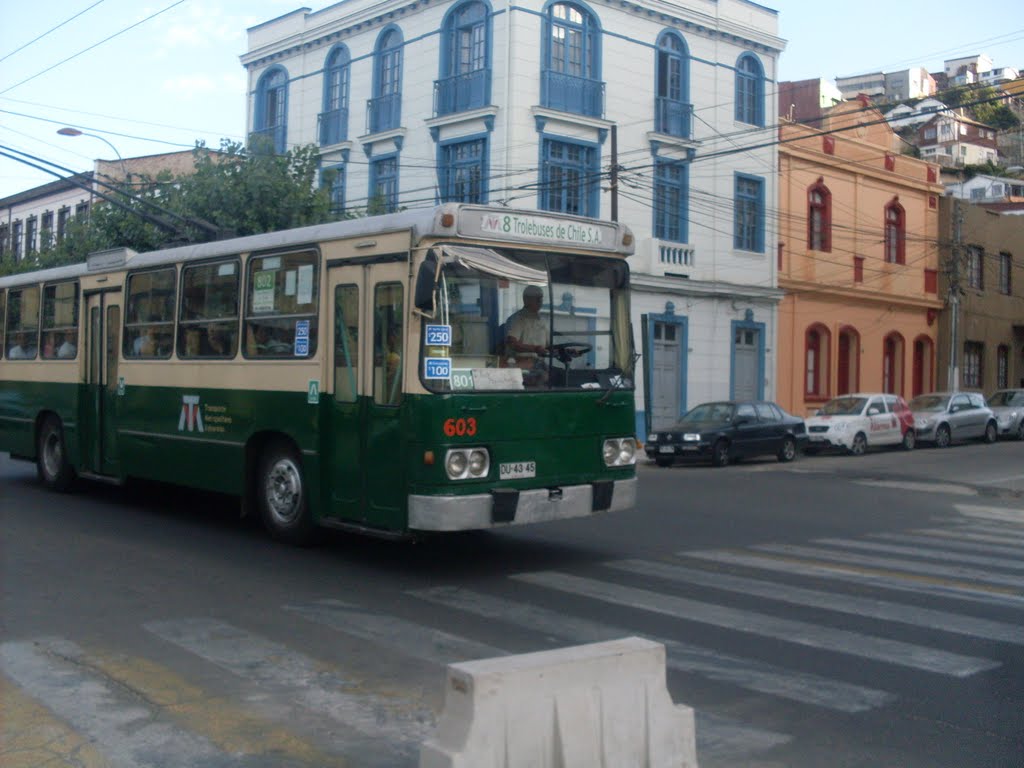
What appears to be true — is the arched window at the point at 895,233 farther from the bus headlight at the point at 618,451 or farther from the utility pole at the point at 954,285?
the bus headlight at the point at 618,451

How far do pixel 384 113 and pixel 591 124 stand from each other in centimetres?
567

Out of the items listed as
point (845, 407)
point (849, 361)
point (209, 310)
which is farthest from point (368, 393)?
point (849, 361)

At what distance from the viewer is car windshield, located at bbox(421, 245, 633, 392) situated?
30.4ft

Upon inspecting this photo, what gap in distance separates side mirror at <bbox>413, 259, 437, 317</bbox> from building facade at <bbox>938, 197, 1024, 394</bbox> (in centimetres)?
3460

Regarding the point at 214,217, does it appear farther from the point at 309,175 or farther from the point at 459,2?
the point at 459,2

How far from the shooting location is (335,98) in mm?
31719

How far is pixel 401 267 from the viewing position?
9.52 metres

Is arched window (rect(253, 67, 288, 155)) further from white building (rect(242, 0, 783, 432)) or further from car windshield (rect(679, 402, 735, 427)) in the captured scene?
car windshield (rect(679, 402, 735, 427))

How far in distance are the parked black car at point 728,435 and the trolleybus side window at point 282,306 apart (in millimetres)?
13911

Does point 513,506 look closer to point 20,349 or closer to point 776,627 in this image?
point 776,627

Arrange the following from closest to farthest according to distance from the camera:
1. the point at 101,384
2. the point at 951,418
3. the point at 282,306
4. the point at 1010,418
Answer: the point at 282,306 < the point at 101,384 < the point at 951,418 < the point at 1010,418

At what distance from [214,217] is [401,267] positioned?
15.6 metres

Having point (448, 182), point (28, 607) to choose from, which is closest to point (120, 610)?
point (28, 607)

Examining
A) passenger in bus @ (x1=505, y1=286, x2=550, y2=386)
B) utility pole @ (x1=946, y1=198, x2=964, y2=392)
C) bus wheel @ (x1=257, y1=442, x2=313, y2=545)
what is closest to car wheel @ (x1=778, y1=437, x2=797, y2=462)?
utility pole @ (x1=946, y1=198, x2=964, y2=392)
